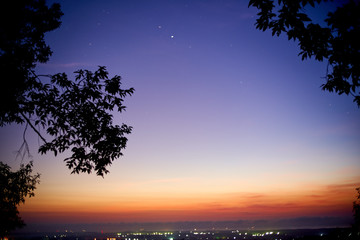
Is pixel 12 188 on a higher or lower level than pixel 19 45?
lower

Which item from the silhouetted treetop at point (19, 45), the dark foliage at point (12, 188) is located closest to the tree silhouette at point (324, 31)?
the silhouetted treetop at point (19, 45)

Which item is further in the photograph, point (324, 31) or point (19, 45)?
point (19, 45)

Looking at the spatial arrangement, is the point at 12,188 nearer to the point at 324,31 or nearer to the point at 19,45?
the point at 19,45

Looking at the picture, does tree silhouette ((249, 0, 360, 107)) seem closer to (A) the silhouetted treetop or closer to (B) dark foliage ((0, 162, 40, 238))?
(A) the silhouetted treetop

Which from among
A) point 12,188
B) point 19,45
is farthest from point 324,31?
point 12,188

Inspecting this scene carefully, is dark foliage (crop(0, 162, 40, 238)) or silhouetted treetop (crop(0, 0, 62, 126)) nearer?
silhouetted treetop (crop(0, 0, 62, 126))

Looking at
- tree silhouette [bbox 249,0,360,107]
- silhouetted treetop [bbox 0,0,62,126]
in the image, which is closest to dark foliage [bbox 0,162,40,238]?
silhouetted treetop [bbox 0,0,62,126]

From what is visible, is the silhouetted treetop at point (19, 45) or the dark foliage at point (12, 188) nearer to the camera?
the silhouetted treetop at point (19, 45)

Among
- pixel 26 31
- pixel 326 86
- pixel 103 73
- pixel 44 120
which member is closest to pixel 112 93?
pixel 103 73

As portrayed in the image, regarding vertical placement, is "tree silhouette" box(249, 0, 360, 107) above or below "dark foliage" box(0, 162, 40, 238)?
above

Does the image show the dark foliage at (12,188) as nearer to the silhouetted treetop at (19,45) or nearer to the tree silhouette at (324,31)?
the silhouetted treetop at (19,45)

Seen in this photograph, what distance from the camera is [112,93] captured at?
9656 mm

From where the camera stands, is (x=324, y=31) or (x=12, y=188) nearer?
(x=324, y=31)

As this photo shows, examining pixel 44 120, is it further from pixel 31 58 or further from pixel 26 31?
pixel 26 31
